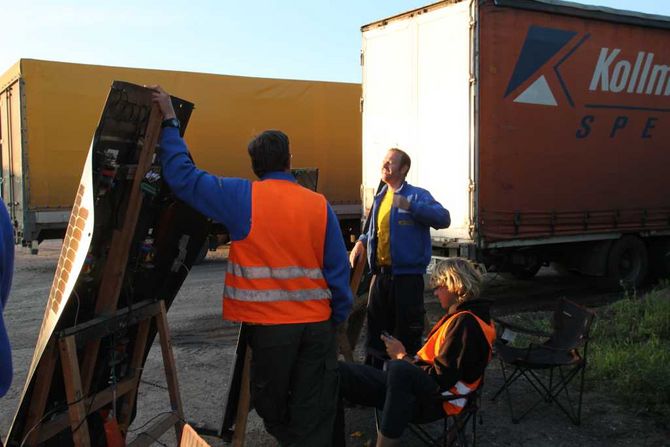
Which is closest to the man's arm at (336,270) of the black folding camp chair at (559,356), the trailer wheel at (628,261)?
the black folding camp chair at (559,356)

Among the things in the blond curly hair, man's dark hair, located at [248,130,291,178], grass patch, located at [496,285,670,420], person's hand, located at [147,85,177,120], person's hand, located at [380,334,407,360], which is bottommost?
grass patch, located at [496,285,670,420]

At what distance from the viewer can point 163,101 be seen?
9.41 feet

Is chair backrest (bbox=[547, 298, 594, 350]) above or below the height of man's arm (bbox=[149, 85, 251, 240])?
below

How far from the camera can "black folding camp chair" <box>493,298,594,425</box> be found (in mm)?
4258

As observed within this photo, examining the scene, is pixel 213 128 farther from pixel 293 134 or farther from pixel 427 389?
pixel 427 389

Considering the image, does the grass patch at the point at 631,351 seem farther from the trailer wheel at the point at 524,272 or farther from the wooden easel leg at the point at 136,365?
the wooden easel leg at the point at 136,365

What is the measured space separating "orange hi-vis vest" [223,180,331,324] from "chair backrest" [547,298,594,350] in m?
2.15

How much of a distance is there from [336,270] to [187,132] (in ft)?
31.3

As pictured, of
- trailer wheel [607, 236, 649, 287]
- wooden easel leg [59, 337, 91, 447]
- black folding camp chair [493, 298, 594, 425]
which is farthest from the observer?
trailer wheel [607, 236, 649, 287]

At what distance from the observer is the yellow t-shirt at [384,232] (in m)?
4.55

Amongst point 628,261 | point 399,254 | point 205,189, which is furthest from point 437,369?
point 628,261

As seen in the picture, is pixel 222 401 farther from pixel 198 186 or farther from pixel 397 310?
pixel 198 186

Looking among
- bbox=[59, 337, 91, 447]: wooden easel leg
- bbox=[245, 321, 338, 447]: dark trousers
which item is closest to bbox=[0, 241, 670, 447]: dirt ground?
bbox=[245, 321, 338, 447]: dark trousers

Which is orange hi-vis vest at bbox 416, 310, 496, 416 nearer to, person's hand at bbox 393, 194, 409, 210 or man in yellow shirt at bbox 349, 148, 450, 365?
man in yellow shirt at bbox 349, 148, 450, 365
